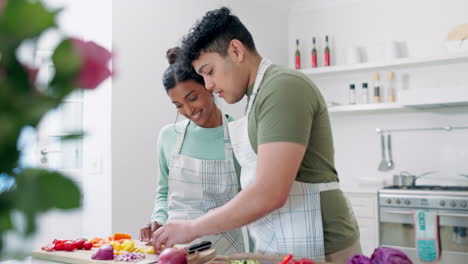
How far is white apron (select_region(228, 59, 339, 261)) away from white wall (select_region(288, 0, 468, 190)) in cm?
274

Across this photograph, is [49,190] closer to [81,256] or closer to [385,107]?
[81,256]

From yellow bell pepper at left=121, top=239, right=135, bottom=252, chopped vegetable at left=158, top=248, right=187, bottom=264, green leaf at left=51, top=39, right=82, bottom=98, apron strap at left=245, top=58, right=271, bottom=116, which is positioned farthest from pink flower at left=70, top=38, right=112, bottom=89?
yellow bell pepper at left=121, top=239, right=135, bottom=252

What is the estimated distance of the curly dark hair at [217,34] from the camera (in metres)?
1.42

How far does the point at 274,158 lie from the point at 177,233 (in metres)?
0.41

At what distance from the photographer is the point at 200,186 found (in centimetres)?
194

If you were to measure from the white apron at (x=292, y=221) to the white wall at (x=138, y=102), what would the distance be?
164 centimetres

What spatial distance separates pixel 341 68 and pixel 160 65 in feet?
6.13

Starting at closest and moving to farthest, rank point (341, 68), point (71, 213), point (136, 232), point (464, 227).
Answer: point (71, 213) → point (136, 232) → point (464, 227) → point (341, 68)

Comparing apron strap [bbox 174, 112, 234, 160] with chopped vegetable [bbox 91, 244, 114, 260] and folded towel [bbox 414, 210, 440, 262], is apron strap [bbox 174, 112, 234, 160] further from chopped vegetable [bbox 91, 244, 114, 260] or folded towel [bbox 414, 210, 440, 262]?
folded towel [bbox 414, 210, 440, 262]

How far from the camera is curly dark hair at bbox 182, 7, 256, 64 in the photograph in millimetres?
1422

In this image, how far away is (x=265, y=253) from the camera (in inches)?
56.7

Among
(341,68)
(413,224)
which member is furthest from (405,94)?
(413,224)

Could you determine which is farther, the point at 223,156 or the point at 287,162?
the point at 223,156

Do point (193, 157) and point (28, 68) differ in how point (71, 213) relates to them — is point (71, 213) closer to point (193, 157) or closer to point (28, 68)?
point (28, 68)
